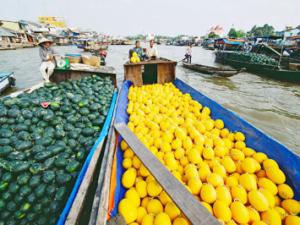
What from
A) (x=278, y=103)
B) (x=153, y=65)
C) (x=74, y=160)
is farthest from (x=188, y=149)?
(x=278, y=103)

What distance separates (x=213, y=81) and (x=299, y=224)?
11.1 metres

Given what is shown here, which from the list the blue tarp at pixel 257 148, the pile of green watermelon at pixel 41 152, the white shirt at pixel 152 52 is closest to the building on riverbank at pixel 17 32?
the white shirt at pixel 152 52

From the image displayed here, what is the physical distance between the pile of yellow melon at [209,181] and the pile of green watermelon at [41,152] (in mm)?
812

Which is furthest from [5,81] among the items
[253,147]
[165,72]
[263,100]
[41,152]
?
[263,100]

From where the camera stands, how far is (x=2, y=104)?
2781mm

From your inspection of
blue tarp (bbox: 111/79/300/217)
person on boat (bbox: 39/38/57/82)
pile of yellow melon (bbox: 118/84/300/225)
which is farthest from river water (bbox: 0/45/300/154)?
person on boat (bbox: 39/38/57/82)

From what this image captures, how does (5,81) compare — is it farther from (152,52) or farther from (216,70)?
(216,70)

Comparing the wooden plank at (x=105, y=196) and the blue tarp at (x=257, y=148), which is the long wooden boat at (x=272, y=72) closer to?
the blue tarp at (x=257, y=148)

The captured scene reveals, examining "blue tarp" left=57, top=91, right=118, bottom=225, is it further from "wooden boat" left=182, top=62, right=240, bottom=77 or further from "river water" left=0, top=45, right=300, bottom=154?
"wooden boat" left=182, top=62, right=240, bottom=77

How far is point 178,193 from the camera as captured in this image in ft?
4.29

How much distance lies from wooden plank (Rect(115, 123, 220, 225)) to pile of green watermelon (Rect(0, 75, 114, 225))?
108 centimetres

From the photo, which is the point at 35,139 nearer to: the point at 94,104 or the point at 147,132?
the point at 94,104

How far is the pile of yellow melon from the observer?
148 cm

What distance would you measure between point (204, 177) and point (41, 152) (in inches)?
86.1
